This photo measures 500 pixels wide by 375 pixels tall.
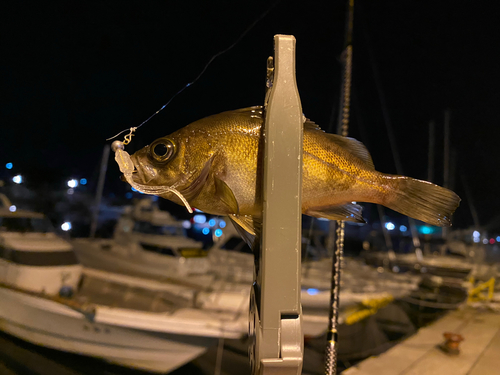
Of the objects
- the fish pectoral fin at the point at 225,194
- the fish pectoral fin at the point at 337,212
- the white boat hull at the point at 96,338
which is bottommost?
the white boat hull at the point at 96,338

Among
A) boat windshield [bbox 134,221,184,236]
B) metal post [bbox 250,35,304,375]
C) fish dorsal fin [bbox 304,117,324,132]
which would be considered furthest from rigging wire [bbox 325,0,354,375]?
boat windshield [bbox 134,221,184,236]

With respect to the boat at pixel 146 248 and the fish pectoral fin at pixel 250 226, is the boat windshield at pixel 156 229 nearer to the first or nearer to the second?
the boat at pixel 146 248

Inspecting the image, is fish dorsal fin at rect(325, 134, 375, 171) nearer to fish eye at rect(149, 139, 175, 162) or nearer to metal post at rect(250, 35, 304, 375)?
metal post at rect(250, 35, 304, 375)

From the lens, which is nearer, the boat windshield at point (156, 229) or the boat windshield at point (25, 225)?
the boat windshield at point (25, 225)

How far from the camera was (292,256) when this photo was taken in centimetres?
112

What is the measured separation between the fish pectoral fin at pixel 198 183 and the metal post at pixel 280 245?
0.25 m

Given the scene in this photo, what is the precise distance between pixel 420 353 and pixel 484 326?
7.35 ft

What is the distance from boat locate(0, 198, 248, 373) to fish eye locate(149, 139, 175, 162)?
475 cm

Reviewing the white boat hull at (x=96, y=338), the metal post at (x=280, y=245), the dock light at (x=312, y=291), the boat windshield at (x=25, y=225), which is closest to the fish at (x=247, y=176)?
the metal post at (x=280, y=245)

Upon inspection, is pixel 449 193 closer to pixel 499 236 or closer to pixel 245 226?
pixel 245 226

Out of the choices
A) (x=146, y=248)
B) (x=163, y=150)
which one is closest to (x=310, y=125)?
(x=163, y=150)

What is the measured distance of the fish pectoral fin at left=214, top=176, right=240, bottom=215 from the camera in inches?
48.3

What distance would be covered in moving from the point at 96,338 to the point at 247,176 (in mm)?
6016

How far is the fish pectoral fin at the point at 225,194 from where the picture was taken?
4.02ft
